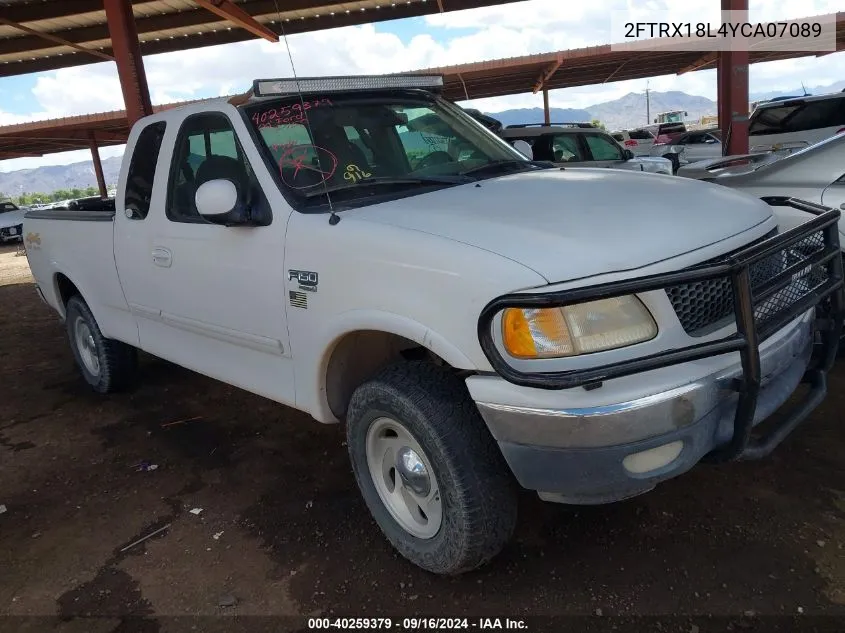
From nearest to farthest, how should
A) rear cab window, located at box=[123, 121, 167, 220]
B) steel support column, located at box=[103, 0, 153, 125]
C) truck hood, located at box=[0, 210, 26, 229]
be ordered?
rear cab window, located at box=[123, 121, 167, 220]
steel support column, located at box=[103, 0, 153, 125]
truck hood, located at box=[0, 210, 26, 229]

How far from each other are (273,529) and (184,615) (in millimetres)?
607

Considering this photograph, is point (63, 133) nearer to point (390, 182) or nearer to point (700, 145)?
point (700, 145)

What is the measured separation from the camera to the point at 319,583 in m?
2.65

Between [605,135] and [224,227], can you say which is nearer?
[224,227]

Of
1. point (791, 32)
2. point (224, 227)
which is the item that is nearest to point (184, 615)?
point (224, 227)

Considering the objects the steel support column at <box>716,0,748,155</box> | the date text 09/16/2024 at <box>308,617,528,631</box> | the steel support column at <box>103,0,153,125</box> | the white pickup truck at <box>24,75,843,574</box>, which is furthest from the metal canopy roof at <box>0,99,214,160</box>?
the date text 09/16/2024 at <box>308,617,528,631</box>

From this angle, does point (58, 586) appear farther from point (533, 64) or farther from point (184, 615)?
point (533, 64)

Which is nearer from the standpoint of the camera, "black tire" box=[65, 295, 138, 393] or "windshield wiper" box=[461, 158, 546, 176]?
"windshield wiper" box=[461, 158, 546, 176]

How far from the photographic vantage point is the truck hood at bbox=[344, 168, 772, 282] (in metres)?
2.09

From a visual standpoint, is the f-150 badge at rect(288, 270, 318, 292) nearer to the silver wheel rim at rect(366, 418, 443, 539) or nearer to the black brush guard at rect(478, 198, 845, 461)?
the silver wheel rim at rect(366, 418, 443, 539)

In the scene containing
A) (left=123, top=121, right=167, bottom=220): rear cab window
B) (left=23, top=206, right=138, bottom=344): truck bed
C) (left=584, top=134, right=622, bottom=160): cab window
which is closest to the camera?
(left=123, top=121, right=167, bottom=220): rear cab window

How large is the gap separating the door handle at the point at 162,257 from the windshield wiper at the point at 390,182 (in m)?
1.10

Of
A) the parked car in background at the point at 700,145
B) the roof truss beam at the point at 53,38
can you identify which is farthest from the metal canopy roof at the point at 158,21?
the parked car in background at the point at 700,145

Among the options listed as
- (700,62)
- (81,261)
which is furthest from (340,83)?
(700,62)
